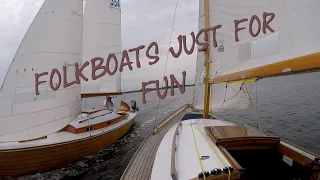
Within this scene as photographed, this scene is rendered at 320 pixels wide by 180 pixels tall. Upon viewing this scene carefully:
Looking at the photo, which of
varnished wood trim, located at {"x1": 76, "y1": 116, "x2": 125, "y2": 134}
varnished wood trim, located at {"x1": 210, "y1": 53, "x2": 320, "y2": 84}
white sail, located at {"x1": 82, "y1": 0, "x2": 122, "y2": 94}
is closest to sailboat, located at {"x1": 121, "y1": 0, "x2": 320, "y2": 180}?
varnished wood trim, located at {"x1": 210, "y1": 53, "x2": 320, "y2": 84}

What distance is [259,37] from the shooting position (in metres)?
5.00

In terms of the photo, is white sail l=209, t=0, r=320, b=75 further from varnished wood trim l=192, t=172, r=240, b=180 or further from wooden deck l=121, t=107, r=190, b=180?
wooden deck l=121, t=107, r=190, b=180

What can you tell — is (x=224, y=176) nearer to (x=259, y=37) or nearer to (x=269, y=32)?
(x=269, y=32)

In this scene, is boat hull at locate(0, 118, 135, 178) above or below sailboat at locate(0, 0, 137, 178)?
below

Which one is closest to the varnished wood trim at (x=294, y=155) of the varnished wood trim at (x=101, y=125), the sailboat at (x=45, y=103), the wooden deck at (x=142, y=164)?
the wooden deck at (x=142, y=164)

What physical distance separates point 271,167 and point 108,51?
1173cm

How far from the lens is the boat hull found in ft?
26.4

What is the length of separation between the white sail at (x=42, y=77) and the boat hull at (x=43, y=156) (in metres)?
1.04

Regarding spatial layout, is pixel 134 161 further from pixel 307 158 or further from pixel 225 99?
pixel 225 99

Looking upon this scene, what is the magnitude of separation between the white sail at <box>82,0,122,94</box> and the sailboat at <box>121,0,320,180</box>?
7.26m

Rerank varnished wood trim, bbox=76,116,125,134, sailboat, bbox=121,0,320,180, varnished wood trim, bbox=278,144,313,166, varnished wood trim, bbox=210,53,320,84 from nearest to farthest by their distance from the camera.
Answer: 1. varnished wood trim, bbox=210,53,320,84
2. sailboat, bbox=121,0,320,180
3. varnished wood trim, bbox=278,144,313,166
4. varnished wood trim, bbox=76,116,125,134

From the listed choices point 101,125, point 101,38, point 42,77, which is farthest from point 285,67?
point 101,38

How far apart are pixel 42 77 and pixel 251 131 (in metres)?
7.60

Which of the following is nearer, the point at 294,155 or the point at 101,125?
the point at 294,155
